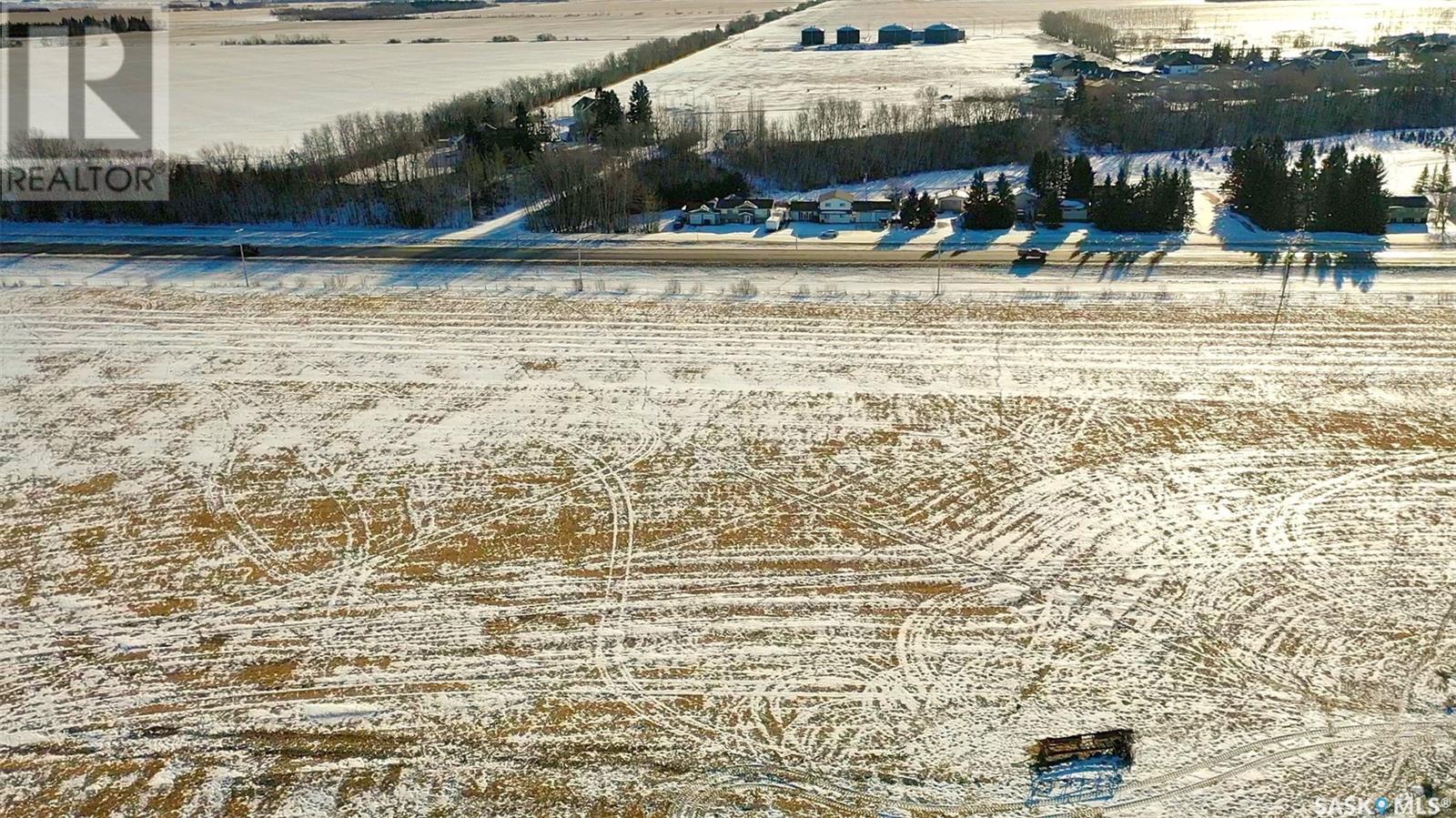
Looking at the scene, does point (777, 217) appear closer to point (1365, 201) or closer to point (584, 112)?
point (1365, 201)

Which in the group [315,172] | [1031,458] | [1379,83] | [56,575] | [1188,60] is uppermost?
[1188,60]

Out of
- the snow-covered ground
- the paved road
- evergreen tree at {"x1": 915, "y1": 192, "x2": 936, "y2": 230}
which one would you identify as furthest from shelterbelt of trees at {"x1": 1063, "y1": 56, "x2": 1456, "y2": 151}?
the paved road

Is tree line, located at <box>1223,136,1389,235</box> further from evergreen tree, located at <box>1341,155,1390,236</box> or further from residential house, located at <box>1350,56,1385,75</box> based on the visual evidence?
residential house, located at <box>1350,56,1385,75</box>

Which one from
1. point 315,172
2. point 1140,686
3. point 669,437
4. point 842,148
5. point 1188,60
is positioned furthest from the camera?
point 1188,60

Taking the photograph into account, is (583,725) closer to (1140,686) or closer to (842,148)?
(1140,686)

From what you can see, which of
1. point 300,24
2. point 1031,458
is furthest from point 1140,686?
point 300,24

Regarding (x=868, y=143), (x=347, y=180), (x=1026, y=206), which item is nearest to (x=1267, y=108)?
(x=868, y=143)

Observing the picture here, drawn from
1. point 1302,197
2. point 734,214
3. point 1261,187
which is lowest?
point 734,214
